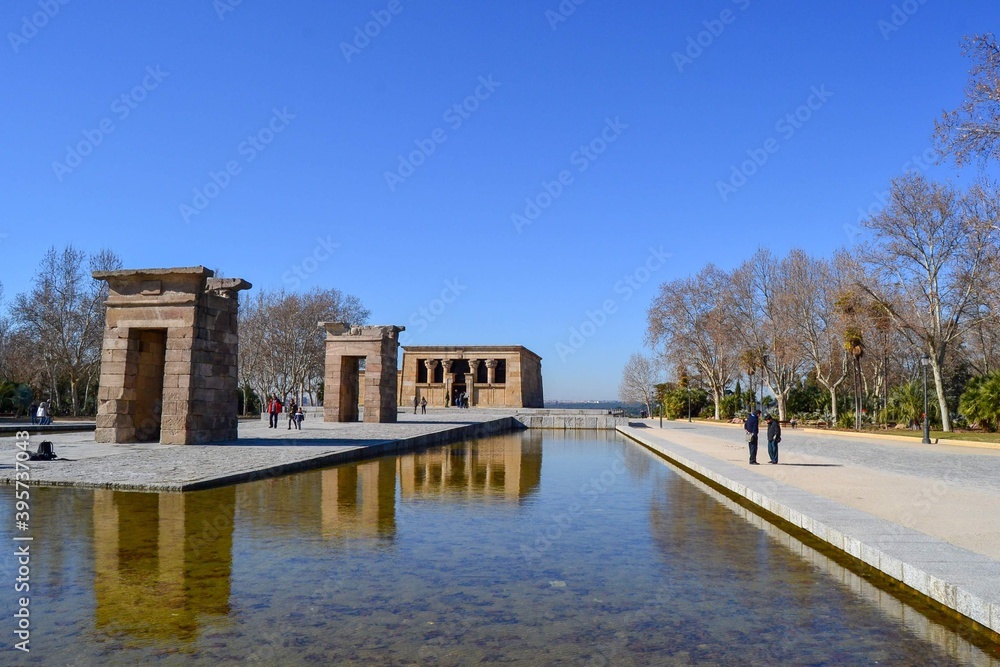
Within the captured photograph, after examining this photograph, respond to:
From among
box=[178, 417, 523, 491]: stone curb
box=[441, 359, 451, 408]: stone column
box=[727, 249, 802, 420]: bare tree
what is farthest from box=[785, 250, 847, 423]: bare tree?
box=[441, 359, 451, 408]: stone column

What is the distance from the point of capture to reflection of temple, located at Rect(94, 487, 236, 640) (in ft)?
15.7

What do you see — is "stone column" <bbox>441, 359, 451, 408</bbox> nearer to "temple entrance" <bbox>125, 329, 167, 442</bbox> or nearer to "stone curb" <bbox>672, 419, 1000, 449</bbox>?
"stone curb" <bbox>672, 419, 1000, 449</bbox>

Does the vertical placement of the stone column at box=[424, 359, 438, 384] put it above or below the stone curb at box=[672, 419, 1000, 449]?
above

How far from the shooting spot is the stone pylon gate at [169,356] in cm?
1675

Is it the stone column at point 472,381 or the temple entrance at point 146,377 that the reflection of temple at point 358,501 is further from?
the stone column at point 472,381

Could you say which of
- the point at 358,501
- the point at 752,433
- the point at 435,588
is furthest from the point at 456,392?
the point at 435,588

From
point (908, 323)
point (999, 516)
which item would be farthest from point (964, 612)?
point (908, 323)

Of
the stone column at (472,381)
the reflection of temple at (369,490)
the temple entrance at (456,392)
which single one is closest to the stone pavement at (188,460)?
the reflection of temple at (369,490)

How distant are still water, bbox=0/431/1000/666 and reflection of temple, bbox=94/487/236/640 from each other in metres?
0.02

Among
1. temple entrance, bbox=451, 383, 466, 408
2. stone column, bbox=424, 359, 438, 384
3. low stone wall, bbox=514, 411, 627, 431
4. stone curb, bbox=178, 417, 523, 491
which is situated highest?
stone column, bbox=424, 359, 438, 384

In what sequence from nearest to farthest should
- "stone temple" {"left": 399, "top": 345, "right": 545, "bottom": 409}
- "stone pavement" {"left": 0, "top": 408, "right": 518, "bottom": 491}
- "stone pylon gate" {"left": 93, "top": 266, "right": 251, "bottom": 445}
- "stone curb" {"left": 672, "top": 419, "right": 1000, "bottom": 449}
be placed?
"stone pavement" {"left": 0, "top": 408, "right": 518, "bottom": 491}
"stone pylon gate" {"left": 93, "top": 266, "right": 251, "bottom": 445}
"stone curb" {"left": 672, "top": 419, "right": 1000, "bottom": 449}
"stone temple" {"left": 399, "top": 345, "right": 545, "bottom": 409}

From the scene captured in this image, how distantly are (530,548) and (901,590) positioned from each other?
327cm

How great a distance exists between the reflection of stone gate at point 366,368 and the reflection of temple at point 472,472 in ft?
27.6

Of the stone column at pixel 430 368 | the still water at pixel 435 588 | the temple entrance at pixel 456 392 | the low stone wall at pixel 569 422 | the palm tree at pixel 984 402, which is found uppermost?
the stone column at pixel 430 368
